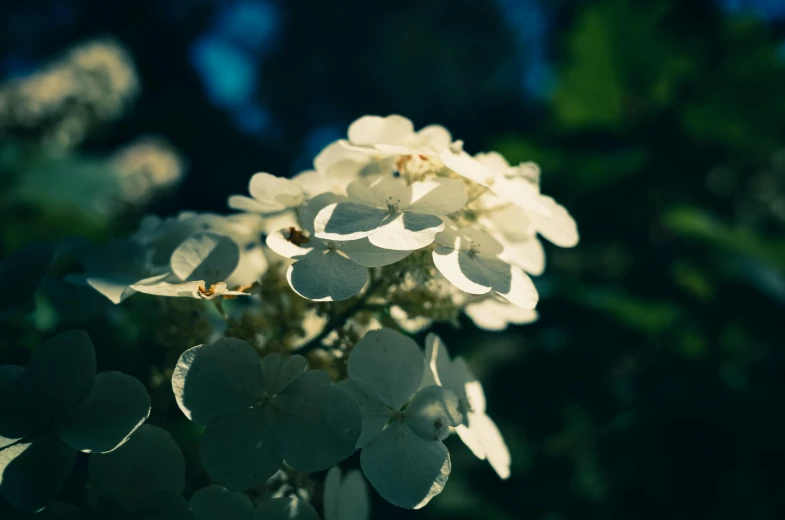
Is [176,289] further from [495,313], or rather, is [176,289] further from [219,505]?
[495,313]

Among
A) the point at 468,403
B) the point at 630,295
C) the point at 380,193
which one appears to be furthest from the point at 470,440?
the point at 630,295

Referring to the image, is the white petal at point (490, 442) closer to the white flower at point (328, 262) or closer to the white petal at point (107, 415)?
the white flower at point (328, 262)

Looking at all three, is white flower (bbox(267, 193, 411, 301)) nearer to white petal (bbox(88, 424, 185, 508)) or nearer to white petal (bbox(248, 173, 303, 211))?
white petal (bbox(248, 173, 303, 211))

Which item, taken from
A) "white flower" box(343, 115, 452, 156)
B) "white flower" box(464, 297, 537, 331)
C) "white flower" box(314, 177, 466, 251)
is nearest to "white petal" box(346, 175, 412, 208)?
"white flower" box(314, 177, 466, 251)

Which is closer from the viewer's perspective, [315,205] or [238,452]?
[238,452]

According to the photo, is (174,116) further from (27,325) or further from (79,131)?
(27,325)
